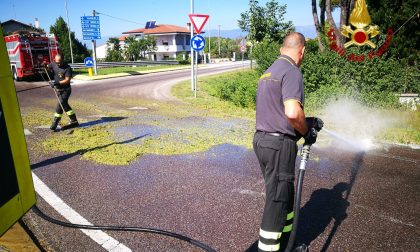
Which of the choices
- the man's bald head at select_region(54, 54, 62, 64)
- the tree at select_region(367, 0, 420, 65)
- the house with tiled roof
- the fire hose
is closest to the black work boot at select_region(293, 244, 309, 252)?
the fire hose

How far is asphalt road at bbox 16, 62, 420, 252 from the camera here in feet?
11.1

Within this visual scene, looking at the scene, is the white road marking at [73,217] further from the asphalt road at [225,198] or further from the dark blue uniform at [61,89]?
the dark blue uniform at [61,89]

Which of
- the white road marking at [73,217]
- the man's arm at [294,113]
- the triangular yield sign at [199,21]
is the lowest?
the white road marking at [73,217]

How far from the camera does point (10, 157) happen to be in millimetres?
1712

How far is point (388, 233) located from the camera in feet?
11.4

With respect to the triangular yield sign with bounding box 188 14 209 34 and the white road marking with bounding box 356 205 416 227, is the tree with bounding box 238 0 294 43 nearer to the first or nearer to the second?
the triangular yield sign with bounding box 188 14 209 34

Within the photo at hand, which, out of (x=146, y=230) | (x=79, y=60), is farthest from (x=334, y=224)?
(x=79, y=60)

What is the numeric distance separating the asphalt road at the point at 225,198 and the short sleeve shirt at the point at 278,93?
1.35m

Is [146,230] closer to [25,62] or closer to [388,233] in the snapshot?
[388,233]

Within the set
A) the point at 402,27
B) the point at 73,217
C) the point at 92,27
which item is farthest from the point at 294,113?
the point at 92,27

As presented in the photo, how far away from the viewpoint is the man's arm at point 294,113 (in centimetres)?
258

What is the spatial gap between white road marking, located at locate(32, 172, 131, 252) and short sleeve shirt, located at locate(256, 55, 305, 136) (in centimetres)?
191

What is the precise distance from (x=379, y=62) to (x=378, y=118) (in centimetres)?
259

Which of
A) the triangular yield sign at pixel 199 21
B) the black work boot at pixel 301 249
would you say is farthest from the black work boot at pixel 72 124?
the black work boot at pixel 301 249
